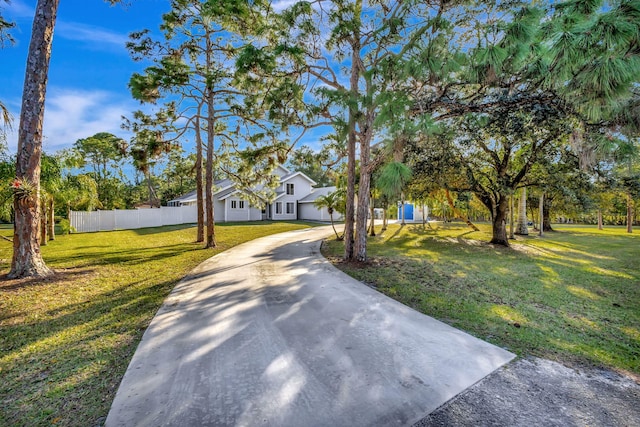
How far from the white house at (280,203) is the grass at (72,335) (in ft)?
61.6

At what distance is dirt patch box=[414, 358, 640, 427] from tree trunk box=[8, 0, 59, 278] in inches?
327

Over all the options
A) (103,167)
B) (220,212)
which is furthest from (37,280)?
(103,167)

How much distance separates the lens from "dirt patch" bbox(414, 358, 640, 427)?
91.0 inches

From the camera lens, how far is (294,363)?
316 centimetres

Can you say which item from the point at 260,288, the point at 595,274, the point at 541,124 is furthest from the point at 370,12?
the point at 595,274

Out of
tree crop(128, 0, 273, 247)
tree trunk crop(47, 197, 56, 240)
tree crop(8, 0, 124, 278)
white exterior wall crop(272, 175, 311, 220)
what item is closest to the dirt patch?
tree crop(8, 0, 124, 278)

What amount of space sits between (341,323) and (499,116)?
6197 mm

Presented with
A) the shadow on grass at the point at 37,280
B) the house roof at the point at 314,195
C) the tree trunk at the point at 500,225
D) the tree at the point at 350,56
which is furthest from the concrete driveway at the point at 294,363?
the house roof at the point at 314,195

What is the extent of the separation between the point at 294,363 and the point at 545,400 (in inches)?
92.7

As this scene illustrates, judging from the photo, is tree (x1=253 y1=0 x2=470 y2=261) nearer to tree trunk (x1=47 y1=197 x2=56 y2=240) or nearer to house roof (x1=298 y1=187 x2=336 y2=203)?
tree trunk (x1=47 y1=197 x2=56 y2=240)

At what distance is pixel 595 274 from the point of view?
27.1 ft

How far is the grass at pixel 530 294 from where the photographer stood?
3.84 metres

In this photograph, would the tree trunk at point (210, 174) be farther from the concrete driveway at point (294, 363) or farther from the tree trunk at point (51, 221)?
the tree trunk at point (51, 221)

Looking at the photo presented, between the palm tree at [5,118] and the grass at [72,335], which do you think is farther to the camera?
the palm tree at [5,118]
